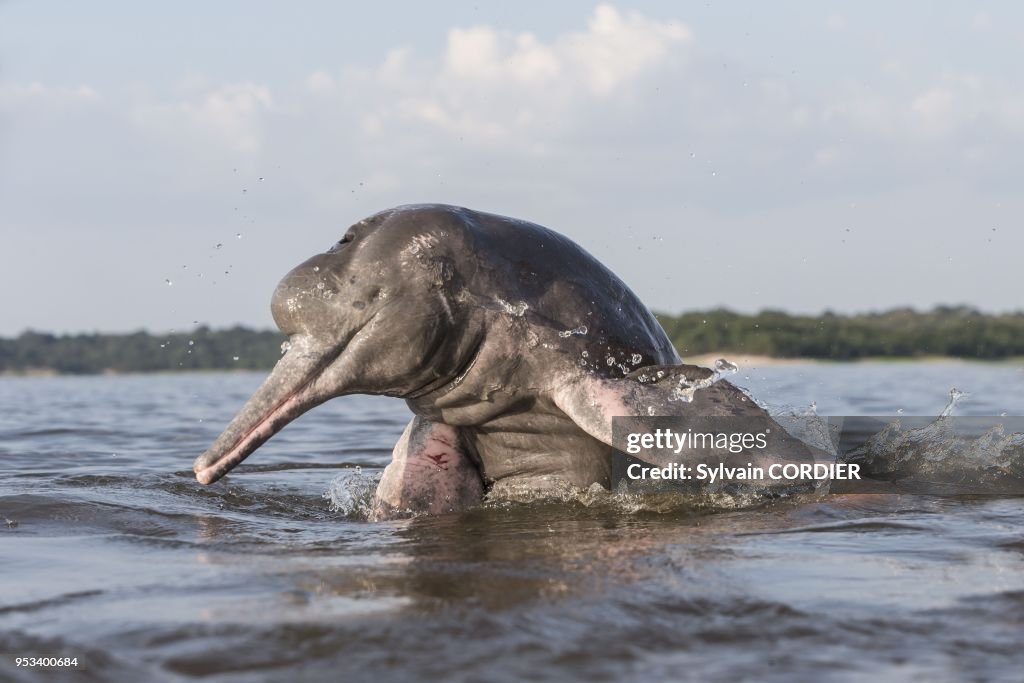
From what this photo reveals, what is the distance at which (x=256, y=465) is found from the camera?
1227 cm

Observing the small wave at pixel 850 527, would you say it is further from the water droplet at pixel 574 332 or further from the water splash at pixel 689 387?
the water droplet at pixel 574 332

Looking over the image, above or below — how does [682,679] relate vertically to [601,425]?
below

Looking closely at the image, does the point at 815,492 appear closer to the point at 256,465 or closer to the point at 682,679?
the point at 682,679

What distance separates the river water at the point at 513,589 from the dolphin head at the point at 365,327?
76cm

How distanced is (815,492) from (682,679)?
4.44m

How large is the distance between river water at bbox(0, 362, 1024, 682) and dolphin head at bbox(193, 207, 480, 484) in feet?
2.50

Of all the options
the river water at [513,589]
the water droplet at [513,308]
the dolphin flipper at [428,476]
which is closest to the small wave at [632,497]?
the river water at [513,589]

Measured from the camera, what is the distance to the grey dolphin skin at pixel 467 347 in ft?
25.0

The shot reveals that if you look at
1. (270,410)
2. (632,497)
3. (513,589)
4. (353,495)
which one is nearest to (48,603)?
(513,589)

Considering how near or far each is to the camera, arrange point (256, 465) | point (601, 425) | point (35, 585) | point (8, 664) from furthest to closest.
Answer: point (256, 465) < point (601, 425) < point (35, 585) < point (8, 664)

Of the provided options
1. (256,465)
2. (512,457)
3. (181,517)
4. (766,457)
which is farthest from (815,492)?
(256,465)

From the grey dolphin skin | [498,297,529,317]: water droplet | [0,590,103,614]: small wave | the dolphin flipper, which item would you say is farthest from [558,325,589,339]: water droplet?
[0,590,103,614]: small wave

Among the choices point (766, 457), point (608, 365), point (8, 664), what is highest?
point (608, 365)

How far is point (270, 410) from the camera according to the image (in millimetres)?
7730
